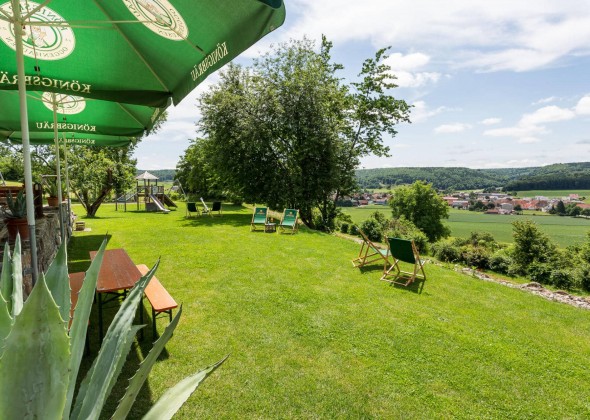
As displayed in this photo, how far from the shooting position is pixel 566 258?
589 inches

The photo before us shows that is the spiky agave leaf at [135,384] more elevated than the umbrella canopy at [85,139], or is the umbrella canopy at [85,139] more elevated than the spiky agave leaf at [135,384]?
the umbrella canopy at [85,139]

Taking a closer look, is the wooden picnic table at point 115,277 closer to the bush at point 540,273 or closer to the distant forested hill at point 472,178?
the bush at point 540,273

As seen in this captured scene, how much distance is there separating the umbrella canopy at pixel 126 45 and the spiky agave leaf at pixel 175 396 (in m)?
1.92

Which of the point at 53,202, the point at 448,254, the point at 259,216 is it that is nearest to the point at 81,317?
the point at 53,202

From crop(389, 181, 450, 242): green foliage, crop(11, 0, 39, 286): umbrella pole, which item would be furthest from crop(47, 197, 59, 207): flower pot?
crop(389, 181, 450, 242): green foliage

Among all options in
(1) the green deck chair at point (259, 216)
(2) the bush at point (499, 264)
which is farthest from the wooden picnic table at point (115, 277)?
(2) the bush at point (499, 264)

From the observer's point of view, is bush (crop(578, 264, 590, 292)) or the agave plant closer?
the agave plant

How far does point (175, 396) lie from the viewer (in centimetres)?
126

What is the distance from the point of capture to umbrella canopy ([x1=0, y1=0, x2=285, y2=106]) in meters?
2.22

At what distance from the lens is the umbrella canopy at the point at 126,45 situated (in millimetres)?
2221

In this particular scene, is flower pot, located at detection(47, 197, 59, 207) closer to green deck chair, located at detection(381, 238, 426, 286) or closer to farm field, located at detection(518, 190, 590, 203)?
green deck chair, located at detection(381, 238, 426, 286)

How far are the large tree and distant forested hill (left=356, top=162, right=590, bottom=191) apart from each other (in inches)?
3769

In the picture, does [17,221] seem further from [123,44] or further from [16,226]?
[123,44]

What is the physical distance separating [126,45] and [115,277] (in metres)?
2.62
